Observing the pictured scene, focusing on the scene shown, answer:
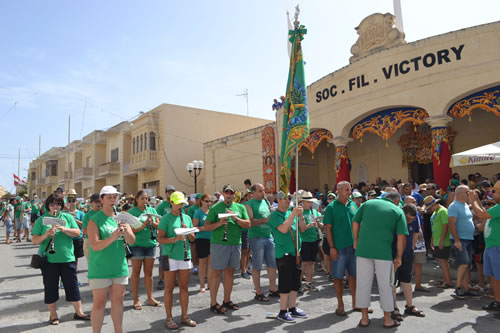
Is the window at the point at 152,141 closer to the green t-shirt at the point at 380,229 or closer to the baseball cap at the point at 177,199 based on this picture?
the baseball cap at the point at 177,199

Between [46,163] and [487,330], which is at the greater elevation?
[46,163]

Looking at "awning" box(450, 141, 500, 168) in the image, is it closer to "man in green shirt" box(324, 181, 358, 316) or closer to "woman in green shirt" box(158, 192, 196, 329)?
"man in green shirt" box(324, 181, 358, 316)

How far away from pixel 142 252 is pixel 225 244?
1452mm

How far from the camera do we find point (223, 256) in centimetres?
573

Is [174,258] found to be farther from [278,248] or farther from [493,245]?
[493,245]

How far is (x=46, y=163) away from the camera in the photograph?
49.7 metres

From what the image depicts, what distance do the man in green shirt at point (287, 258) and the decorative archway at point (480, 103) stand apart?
383 inches

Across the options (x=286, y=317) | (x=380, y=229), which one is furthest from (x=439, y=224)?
(x=286, y=317)

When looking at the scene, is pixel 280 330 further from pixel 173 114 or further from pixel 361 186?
pixel 173 114

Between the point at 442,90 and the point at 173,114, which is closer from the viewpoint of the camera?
the point at 442,90

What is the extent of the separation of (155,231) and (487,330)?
487 cm

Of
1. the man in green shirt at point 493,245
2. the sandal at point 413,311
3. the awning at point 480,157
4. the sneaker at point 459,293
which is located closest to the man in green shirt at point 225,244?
the sandal at point 413,311

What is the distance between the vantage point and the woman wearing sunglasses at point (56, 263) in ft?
17.0

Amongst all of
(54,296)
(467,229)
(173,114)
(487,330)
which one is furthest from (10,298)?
(173,114)
